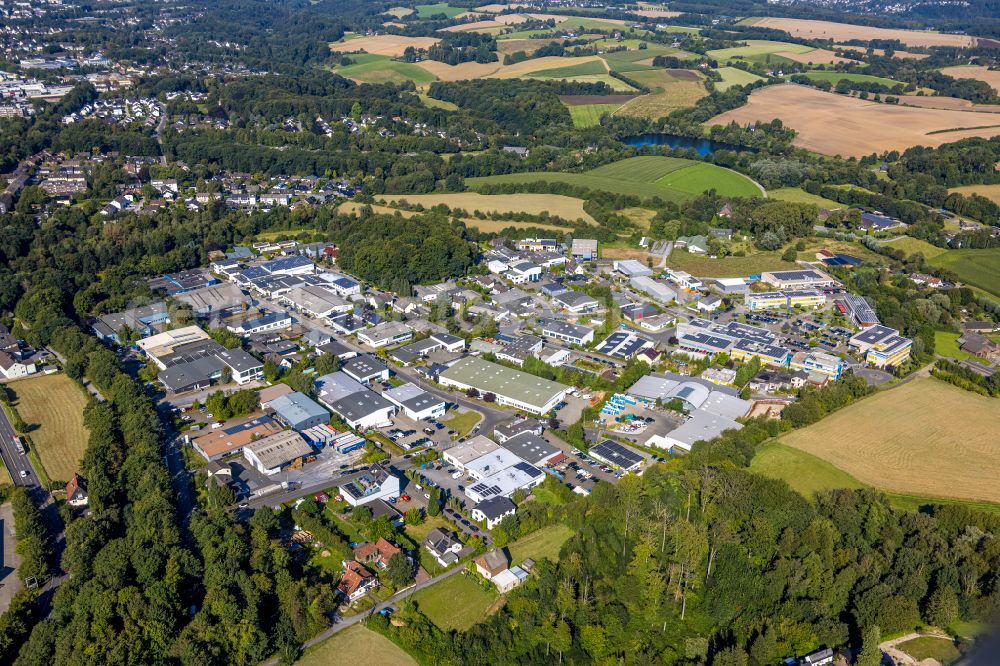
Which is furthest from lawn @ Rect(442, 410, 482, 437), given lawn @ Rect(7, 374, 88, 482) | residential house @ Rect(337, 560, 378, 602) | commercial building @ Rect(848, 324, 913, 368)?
commercial building @ Rect(848, 324, 913, 368)

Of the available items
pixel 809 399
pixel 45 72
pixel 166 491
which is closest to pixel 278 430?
pixel 166 491

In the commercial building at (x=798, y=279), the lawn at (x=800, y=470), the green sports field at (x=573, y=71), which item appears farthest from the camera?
the green sports field at (x=573, y=71)

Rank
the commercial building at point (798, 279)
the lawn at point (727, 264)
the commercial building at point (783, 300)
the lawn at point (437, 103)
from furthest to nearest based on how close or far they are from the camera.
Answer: the lawn at point (437, 103) → the lawn at point (727, 264) → the commercial building at point (798, 279) → the commercial building at point (783, 300)

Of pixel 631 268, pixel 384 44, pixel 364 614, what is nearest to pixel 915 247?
pixel 631 268

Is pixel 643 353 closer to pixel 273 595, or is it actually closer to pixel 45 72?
pixel 273 595

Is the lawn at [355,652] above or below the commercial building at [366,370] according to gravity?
above

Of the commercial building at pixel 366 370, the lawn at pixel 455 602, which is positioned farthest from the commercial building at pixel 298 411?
the lawn at pixel 455 602

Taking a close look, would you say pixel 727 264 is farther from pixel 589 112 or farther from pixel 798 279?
pixel 589 112

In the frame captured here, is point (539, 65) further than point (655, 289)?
Yes

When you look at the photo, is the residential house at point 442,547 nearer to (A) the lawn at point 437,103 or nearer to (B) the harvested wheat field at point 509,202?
(B) the harvested wheat field at point 509,202
